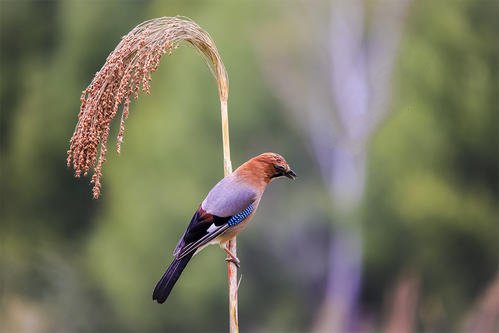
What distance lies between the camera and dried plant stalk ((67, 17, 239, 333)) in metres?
3.85

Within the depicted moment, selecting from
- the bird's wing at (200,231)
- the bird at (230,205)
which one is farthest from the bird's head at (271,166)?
the bird's wing at (200,231)

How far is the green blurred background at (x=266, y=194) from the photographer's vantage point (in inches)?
826

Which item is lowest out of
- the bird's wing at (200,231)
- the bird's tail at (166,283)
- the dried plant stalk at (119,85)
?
the bird's tail at (166,283)

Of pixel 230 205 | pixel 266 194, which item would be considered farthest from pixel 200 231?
pixel 266 194

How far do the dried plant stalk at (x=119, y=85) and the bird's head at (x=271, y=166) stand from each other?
1.38m

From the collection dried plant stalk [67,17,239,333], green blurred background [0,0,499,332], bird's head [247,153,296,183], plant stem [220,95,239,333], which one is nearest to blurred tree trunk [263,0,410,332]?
green blurred background [0,0,499,332]

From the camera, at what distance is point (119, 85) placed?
395cm

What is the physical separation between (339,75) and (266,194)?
4.94 meters

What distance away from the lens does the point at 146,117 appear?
28609 mm

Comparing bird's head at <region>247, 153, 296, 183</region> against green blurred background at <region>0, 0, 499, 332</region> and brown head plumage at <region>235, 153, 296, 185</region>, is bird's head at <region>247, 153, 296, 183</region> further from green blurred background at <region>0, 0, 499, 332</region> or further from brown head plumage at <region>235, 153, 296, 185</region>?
green blurred background at <region>0, 0, 499, 332</region>

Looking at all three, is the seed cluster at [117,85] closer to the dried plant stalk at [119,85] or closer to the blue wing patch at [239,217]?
the dried plant stalk at [119,85]

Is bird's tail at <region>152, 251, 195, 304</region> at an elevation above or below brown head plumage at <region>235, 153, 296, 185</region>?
below

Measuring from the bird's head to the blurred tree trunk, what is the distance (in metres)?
19.3

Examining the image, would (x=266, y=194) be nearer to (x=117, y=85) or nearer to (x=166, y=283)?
(x=166, y=283)
